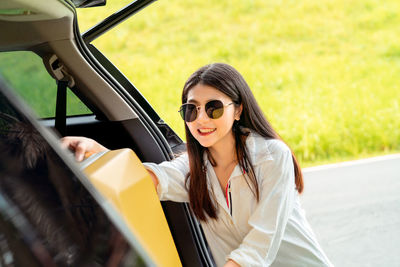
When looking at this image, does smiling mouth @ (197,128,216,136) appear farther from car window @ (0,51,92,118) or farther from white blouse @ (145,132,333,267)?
car window @ (0,51,92,118)

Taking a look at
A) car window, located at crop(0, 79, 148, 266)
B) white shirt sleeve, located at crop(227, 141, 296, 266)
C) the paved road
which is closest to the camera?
car window, located at crop(0, 79, 148, 266)

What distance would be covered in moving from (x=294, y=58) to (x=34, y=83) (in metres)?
6.89

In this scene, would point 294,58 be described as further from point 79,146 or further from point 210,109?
point 79,146

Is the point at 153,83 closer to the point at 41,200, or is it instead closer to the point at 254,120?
the point at 254,120

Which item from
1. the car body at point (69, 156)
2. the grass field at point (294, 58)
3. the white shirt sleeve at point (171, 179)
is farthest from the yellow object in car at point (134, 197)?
the grass field at point (294, 58)

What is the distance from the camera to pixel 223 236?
1703 mm

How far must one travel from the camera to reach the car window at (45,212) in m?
0.70

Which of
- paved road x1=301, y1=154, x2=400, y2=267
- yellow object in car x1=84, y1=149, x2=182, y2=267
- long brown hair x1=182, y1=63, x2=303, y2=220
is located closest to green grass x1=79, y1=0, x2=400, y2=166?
paved road x1=301, y1=154, x2=400, y2=267

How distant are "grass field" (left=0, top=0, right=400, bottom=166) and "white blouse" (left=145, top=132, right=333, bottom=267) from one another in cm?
412

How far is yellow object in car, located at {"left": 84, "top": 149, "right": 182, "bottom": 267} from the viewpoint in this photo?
1077 mm

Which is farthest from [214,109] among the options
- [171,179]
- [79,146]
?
[79,146]

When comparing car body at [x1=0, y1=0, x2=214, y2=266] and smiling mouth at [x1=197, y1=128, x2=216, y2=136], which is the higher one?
car body at [x1=0, y1=0, x2=214, y2=266]

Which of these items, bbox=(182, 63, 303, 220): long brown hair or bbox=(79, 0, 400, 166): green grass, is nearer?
bbox=(182, 63, 303, 220): long brown hair

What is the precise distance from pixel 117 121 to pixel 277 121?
4933 mm
